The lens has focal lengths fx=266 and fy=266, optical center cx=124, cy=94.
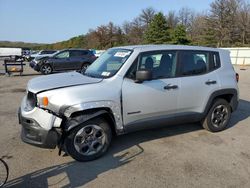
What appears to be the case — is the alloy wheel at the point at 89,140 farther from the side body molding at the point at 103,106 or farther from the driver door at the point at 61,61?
the driver door at the point at 61,61

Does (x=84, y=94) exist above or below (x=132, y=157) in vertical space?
above

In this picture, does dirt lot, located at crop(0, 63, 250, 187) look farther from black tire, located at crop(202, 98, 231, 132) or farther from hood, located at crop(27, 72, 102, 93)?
hood, located at crop(27, 72, 102, 93)

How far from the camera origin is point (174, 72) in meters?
4.92

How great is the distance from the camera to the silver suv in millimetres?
3928

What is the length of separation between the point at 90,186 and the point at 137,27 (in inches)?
2667

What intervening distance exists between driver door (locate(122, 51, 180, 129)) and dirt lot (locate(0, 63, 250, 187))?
0.58 m

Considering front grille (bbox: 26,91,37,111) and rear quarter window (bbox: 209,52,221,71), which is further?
rear quarter window (bbox: 209,52,221,71)

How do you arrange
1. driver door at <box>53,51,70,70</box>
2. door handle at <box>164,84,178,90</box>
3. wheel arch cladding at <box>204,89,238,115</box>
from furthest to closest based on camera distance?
driver door at <box>53,51,70,70</box> < wheel arch cladding at <box>204,89,238,115</box> < door handle at <box>164,84,178,90</box>

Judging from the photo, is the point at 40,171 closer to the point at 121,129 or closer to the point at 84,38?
the point at 121,129

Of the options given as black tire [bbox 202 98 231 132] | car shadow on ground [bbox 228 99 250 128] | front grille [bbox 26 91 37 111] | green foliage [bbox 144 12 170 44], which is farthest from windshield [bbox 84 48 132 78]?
green foliage [bbox 144 12 170 44]

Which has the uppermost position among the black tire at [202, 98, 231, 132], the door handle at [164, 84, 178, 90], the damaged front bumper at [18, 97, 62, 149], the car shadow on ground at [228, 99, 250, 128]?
the door handle at [164, 84, 178, 90]

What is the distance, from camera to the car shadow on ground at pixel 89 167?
3.58 meters

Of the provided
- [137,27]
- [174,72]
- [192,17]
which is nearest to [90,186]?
[174,72]

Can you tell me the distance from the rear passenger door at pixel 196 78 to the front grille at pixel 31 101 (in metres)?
2.55
